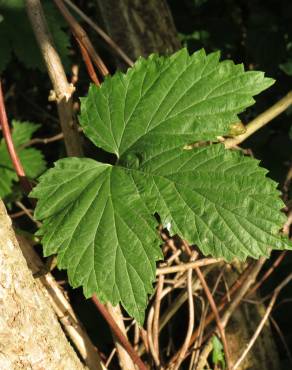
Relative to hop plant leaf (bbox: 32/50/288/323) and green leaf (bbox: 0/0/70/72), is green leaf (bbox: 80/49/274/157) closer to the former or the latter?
hop plant leaf (bbox: 32/50/288/323)

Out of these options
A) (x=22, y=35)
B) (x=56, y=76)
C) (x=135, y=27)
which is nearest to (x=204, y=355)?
(x=56, y=76)

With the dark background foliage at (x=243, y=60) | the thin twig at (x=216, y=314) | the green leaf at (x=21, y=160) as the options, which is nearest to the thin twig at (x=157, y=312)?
the thin twig at (x=216, y=314)

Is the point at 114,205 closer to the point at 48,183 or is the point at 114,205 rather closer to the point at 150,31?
the point at 48,183

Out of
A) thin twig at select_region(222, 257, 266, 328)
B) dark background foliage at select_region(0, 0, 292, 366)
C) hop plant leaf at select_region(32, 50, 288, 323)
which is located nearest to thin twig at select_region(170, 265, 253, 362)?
thin twig at select_region(222, 257, 266, 328)

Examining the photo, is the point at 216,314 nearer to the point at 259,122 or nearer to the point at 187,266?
the point at 187,266

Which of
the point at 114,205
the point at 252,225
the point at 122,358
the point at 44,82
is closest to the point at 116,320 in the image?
Result: the point at 122,358

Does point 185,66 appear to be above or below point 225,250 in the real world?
above
